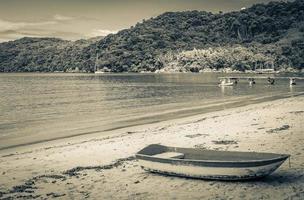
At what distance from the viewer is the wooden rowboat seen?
42.9ft

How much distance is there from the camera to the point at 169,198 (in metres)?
12.8

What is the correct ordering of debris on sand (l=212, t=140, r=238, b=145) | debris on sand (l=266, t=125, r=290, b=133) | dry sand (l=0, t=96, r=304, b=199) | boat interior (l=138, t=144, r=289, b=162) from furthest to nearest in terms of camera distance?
debris on sand (l=266, t=125, r=290, b=133) < debris on sand (l=212, t=140, r=238, b=145) < boat interior (l=138, t=144, r=289, b=162) < dry sand (l=0, t=96, r=304, b=199)

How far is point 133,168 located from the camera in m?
16.8

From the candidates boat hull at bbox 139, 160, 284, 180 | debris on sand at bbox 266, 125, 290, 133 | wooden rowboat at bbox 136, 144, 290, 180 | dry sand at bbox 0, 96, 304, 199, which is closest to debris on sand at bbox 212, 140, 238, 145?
dry sand at bbox 0, 96, 304, 199

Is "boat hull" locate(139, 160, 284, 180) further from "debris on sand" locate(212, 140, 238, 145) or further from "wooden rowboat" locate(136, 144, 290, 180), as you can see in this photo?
"debris on sand" locate(212, 140, 238, 145)

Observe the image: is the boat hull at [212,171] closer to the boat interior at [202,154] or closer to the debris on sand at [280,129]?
the boat interior at [202,154]

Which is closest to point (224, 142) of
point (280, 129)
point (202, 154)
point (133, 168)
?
point (280, 129)

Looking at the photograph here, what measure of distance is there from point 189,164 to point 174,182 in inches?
37.0

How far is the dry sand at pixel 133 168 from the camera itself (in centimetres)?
1333

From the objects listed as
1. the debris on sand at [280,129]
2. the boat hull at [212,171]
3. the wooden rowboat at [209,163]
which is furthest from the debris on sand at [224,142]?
the boat hull at [212,171]

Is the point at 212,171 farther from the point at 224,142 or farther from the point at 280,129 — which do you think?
the point at 280,129

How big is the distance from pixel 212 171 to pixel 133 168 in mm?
4269

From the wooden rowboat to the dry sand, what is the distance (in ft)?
1.18

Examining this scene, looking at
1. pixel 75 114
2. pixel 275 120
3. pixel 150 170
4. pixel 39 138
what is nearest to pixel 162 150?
pixel 150 170
